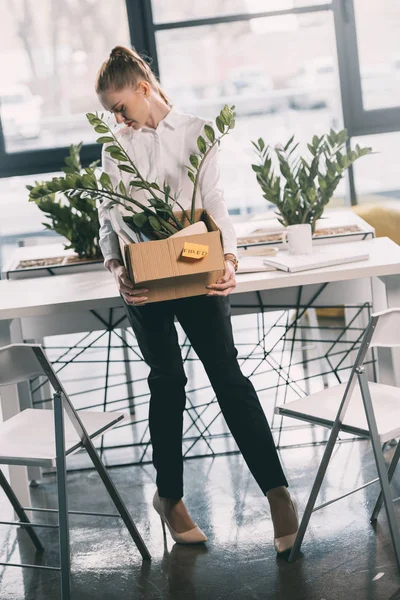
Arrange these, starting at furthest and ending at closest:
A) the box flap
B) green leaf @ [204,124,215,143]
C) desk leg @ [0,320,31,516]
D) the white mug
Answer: the white mug, desk leg @ [0,320,31,516], green leaf @ [204,124,215,143], the box flap

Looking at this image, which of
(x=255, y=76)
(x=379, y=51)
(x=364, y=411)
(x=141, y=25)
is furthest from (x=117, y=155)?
(x=379, y=51)

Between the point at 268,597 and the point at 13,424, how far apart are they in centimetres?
92

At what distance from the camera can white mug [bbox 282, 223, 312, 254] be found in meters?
3.08

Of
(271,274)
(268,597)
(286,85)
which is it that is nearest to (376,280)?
(271,274)

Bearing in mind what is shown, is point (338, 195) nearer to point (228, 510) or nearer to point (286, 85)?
point (286, 85)

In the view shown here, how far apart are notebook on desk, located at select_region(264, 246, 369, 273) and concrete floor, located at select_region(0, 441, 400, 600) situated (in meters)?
0.79

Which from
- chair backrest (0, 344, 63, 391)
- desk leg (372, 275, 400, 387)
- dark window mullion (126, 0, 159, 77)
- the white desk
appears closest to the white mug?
the white desk

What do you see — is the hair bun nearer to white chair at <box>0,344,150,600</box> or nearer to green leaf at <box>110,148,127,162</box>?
green leaf at <box>110,148,127,162</box>

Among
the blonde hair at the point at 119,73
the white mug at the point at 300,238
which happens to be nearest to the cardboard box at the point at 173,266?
the blonde hair at the point at 119,73

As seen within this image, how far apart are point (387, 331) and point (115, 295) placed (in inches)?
40.1

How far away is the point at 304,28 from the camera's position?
5586 mm

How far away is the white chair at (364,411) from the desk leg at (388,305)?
17.6 inches

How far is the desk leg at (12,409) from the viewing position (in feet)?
9.67

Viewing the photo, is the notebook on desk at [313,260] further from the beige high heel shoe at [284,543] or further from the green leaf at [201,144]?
the beige high heel shoe at [284,543]
